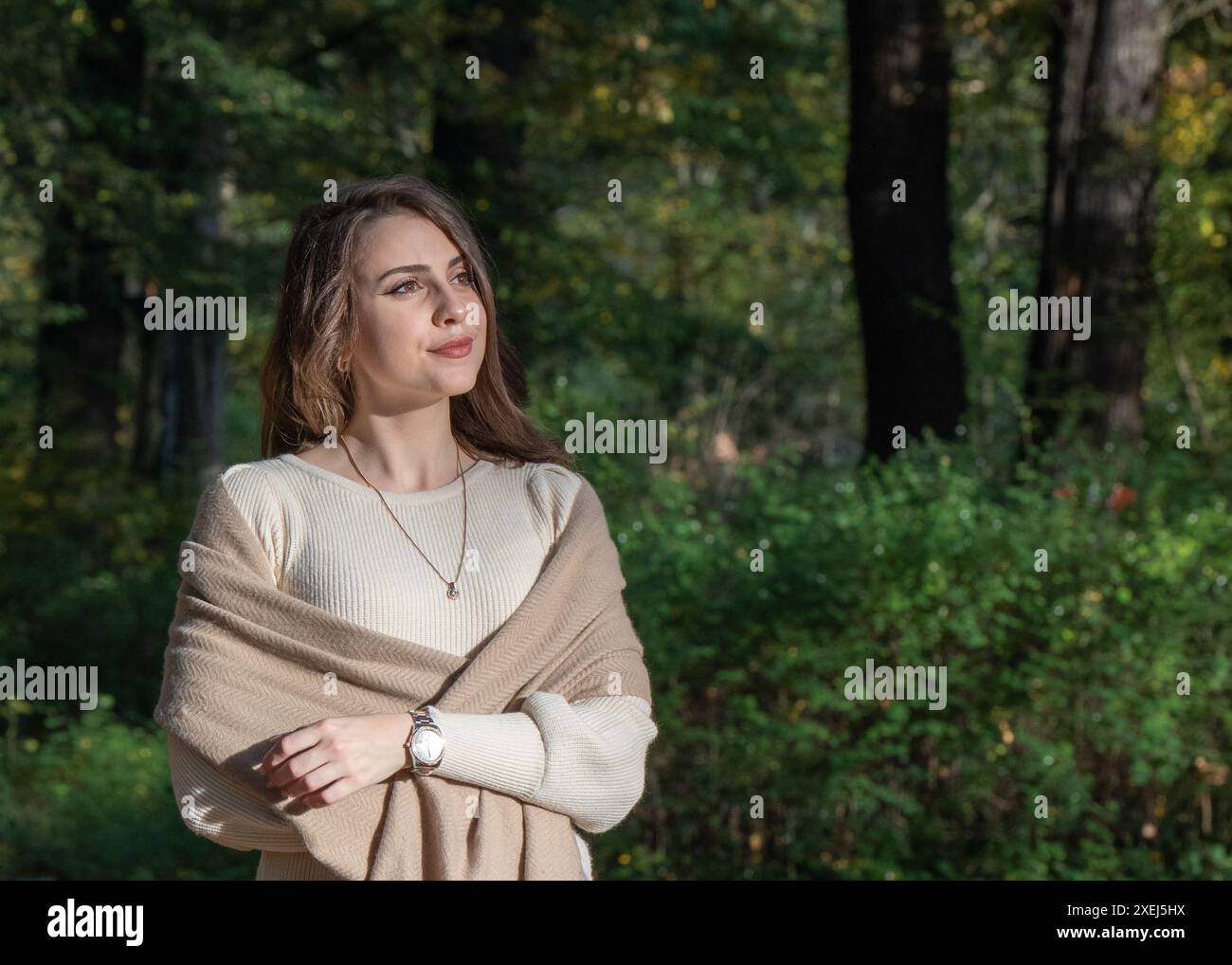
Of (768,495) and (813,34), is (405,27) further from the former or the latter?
(768,495)

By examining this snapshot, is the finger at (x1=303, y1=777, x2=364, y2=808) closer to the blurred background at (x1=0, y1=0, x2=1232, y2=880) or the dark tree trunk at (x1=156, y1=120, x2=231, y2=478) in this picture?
the blurred background at (x1=0, y1=0, x2=1232, y2=880)

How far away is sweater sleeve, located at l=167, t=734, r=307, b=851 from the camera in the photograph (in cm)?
214

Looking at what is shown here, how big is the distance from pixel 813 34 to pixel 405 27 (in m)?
5.01

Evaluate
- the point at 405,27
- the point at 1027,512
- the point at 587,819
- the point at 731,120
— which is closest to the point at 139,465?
the point at 405,27

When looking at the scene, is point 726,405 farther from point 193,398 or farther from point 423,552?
point 423,552

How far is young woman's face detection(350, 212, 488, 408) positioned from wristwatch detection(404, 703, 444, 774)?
0.50 m

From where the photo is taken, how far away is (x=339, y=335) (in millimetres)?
2359

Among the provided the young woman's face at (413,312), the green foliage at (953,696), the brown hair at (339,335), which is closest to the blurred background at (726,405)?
the green foliage at (953,696)

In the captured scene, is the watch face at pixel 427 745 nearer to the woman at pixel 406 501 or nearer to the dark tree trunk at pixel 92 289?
the woman at pixel 406 501

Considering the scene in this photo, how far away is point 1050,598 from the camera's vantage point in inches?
232

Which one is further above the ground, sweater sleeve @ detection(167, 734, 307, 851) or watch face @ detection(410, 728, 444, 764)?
watch face @ detection(410, 728, 444, 764)

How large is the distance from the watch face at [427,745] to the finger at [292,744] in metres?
0.15

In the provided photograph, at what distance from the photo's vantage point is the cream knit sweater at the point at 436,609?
7.15 ft

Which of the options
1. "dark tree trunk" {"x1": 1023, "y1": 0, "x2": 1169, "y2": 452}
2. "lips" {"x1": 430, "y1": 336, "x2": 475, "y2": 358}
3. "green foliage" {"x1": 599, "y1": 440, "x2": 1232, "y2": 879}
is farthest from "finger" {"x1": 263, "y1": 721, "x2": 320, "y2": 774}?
"dark tree trunk" {"x1": 1023, "y1": 0, "x2": 1169, "y2": 452}
